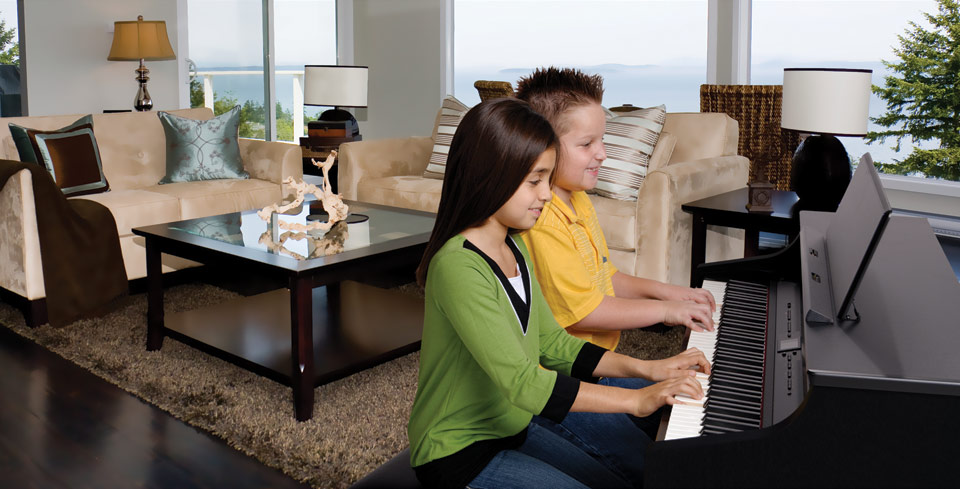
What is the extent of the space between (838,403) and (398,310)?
2392mm

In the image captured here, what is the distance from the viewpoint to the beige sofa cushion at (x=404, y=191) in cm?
422

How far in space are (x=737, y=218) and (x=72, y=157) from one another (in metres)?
3.11

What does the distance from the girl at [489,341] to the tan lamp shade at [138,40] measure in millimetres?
5290

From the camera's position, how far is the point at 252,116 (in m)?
7.62

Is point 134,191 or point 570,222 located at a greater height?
point 570,222

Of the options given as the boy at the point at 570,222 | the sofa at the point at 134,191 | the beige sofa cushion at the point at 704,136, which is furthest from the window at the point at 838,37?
the boy at the point at 570,222

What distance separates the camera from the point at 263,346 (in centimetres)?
268

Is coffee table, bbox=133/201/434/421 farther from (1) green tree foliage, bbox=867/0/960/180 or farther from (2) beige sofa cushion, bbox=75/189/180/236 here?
(1) green tree foliage, bbox=867/0/960/180

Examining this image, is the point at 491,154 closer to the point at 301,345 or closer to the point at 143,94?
the point at 301,345

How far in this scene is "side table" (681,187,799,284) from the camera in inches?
116

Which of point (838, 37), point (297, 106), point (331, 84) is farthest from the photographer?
point (297, 106)

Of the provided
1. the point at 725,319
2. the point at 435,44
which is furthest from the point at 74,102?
the point at 725,319

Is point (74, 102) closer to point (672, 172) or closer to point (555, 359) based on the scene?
point (672, 172)

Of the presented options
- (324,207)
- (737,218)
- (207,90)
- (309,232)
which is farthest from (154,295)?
(207,90)
